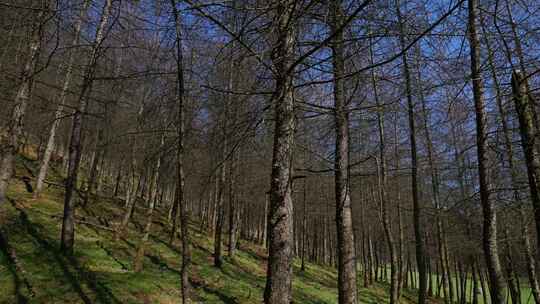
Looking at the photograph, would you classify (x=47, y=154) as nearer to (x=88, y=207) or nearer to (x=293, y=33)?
(x=88, y=207)

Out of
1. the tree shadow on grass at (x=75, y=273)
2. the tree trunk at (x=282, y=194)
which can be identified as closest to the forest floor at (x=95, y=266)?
the tree shadow on grass at (x=75, y=273)

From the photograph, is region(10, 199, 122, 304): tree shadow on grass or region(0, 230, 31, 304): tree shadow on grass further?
region(10, 199, 122, 304): tree shadow on grass

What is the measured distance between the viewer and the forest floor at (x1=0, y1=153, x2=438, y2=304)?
630cm

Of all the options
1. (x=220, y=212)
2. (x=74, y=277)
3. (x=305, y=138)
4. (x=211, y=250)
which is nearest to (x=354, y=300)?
(x=305, y=138)

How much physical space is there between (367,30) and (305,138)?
1930 millimetres

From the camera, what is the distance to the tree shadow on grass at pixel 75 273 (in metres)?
6.37

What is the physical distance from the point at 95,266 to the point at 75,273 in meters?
1.13

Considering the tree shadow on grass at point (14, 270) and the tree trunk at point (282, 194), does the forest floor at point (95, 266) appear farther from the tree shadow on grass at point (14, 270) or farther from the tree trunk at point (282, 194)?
the tree trunk at point (282, 194)

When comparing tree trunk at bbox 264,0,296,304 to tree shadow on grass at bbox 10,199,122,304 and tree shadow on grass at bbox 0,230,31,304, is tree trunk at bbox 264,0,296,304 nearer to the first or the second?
tree shadow on grass at bbox 10,199,122,304

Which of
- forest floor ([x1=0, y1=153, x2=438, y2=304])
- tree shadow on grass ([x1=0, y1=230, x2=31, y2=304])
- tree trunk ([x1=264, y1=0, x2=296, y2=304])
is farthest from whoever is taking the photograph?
forest floor ([x1=0, y1=153, x2=438, y2=304])

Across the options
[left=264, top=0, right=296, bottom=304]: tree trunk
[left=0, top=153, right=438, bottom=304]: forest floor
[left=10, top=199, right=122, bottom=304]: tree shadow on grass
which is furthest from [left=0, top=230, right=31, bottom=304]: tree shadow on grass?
[left=264, top=0, right=296, bottom=304]: tree trunk

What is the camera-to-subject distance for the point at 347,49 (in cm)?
287

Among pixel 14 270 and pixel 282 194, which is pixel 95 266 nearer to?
pixel 14 270

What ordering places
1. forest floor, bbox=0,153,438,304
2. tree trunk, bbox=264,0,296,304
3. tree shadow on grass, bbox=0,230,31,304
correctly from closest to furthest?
tree trunk, bbox=264,0,296,304 → tree shadow on grass, bbox=0,230,31,304 → forest floor, bbox=0,153,438,304
